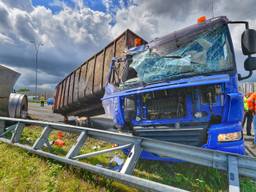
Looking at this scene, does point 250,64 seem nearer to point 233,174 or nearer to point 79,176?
point 233,174

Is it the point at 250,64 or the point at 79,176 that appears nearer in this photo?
the point at 79,176

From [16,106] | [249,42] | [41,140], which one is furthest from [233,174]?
[16,106]

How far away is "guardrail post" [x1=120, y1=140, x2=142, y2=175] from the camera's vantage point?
216cm

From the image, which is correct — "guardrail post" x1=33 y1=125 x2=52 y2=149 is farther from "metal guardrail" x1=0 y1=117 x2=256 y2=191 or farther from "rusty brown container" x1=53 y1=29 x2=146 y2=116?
"rusty brown container" x1=53 y1=29 x2=146 y2=116

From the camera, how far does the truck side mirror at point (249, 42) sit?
2.99 m

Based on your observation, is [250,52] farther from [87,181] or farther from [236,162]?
[87,181]

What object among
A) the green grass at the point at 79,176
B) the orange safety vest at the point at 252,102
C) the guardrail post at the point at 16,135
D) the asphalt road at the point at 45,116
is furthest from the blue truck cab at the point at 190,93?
the asphalt road at the point at 45,116

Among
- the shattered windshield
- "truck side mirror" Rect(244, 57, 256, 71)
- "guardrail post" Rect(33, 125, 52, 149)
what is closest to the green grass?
"guardrail post" Rect(33, 125, 52, 149)

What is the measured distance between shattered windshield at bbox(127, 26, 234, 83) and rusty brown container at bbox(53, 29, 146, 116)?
1.09 m

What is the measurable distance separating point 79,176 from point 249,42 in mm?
3308

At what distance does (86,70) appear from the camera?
24.8 ft

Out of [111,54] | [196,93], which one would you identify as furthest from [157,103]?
[111,54]

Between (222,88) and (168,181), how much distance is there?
1601mm

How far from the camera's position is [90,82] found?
6938mm
